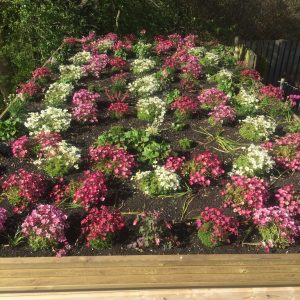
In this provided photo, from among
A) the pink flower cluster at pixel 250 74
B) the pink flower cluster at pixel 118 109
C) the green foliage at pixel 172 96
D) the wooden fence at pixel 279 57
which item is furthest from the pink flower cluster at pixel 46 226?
the wooden fence at pixel 279 57

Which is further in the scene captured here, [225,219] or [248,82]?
[248,82]

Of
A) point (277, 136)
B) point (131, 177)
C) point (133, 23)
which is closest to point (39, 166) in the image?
point (131, 177)

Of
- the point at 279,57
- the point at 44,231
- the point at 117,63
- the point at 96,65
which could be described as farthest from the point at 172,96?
the point at 279,57

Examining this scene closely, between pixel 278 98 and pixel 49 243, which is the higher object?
pixel 278 98

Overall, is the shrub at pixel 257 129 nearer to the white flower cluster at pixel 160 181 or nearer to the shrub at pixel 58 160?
the white flower cluster at pixel 160 181

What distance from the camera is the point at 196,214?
17.3ft

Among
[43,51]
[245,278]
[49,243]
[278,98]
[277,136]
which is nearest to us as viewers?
[245,278]

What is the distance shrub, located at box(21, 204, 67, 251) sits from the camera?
4641mm

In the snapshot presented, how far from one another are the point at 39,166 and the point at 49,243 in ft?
5.89

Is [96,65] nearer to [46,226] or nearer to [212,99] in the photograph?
[212,99]

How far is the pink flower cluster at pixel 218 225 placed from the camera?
4.66 metres

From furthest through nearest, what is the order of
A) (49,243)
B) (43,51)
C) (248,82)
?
(43,51) < (248,82) < (49,243)

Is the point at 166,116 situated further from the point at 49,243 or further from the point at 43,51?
the point at 43,51

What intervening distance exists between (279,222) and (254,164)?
1.26 m
